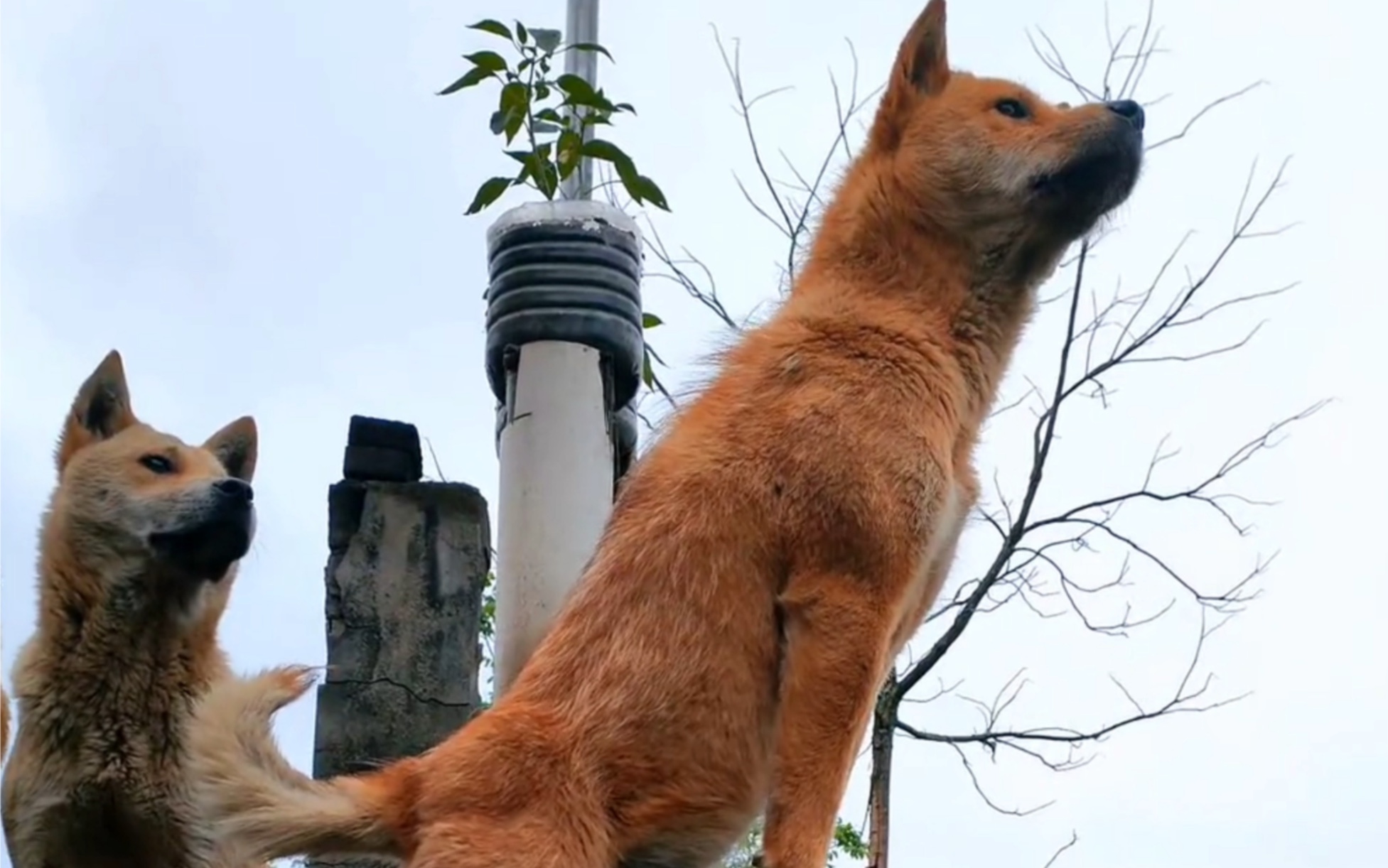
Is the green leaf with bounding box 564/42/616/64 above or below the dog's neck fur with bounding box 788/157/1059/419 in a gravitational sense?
above

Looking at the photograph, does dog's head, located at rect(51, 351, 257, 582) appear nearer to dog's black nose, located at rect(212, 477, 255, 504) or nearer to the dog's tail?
dog's black nose, located at rect(212, 477, 255, 504)

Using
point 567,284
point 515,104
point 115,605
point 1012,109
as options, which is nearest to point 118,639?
point 115,605

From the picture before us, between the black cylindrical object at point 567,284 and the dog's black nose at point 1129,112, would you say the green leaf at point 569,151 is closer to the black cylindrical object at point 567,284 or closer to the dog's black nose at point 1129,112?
the black cylindrical object at point 567,284

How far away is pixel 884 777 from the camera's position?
7676 millimetres

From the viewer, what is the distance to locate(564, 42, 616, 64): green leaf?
652 centimetres

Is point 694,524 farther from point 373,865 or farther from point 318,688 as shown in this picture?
point 318,688

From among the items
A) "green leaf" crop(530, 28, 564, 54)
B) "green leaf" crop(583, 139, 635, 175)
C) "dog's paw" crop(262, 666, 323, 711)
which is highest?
"green leaf" crop(530, 28, 564, 54)

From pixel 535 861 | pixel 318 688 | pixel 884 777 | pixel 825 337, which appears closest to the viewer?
pixel 535 861

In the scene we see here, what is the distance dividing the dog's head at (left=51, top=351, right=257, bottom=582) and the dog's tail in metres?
1.92

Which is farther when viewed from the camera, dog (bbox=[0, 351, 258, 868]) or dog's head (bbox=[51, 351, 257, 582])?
dog's head (bbox=[51, 351, 257, 582])

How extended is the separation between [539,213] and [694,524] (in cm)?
186

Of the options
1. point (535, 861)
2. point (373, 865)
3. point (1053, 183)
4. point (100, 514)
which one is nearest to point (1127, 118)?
point (1053, 183)

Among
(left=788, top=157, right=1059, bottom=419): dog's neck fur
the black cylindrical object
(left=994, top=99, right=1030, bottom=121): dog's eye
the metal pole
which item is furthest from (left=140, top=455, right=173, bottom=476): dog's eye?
(left=994, top=99, right=1030, bottom=121): dog's eye

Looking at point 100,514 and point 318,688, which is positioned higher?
point 100,514
